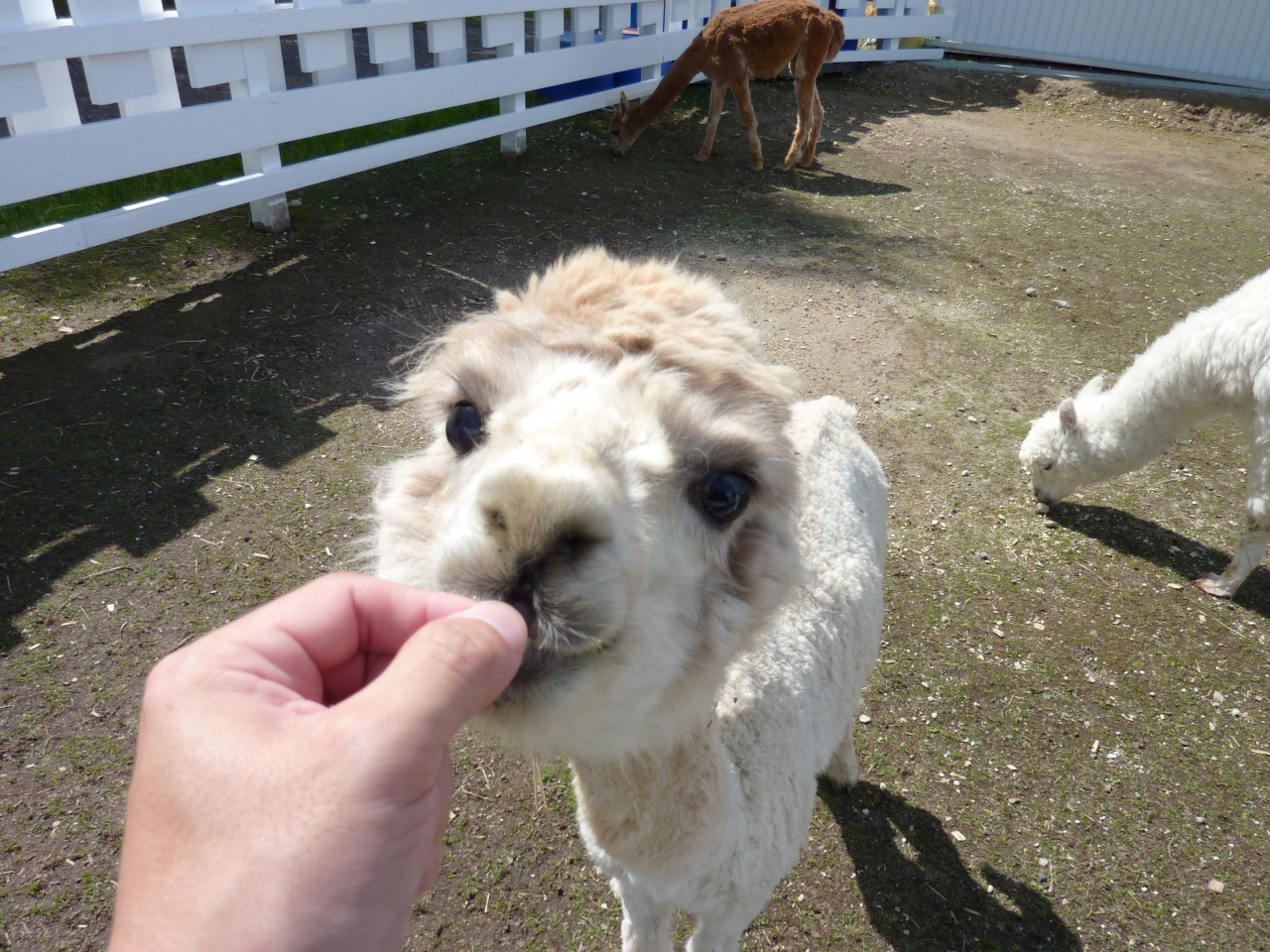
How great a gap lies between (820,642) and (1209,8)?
49.9ft

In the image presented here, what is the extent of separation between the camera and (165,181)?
17.8 ft

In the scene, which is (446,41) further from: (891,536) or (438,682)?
(438,682)

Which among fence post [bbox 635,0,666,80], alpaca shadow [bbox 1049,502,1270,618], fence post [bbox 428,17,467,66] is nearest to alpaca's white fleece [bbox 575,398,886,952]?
alpaca shadow [bbox 1049,502,1270,618]

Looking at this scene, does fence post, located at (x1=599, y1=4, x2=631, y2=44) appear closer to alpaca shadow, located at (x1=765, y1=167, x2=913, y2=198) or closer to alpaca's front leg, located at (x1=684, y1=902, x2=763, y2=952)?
alpaca shadow, located at (x1=765, y1=167, x2=913, y2=198)

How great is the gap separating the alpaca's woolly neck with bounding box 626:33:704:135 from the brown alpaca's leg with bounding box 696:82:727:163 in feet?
1.04

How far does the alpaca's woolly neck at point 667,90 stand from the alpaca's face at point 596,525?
7.29 metres

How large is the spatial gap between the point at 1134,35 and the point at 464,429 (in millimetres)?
15891

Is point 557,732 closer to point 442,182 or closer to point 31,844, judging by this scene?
point 31,844

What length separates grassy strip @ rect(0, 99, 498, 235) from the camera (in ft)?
16.1

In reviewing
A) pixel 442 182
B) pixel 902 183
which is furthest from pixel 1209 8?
pixel 442 182

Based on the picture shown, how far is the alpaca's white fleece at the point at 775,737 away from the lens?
65.9 inches

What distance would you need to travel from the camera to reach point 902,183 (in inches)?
348

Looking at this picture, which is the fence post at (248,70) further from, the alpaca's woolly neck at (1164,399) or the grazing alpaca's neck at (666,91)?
the alpaca's woolly neck at (1164,399)

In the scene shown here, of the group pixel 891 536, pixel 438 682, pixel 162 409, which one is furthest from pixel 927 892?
pixel 162 409
